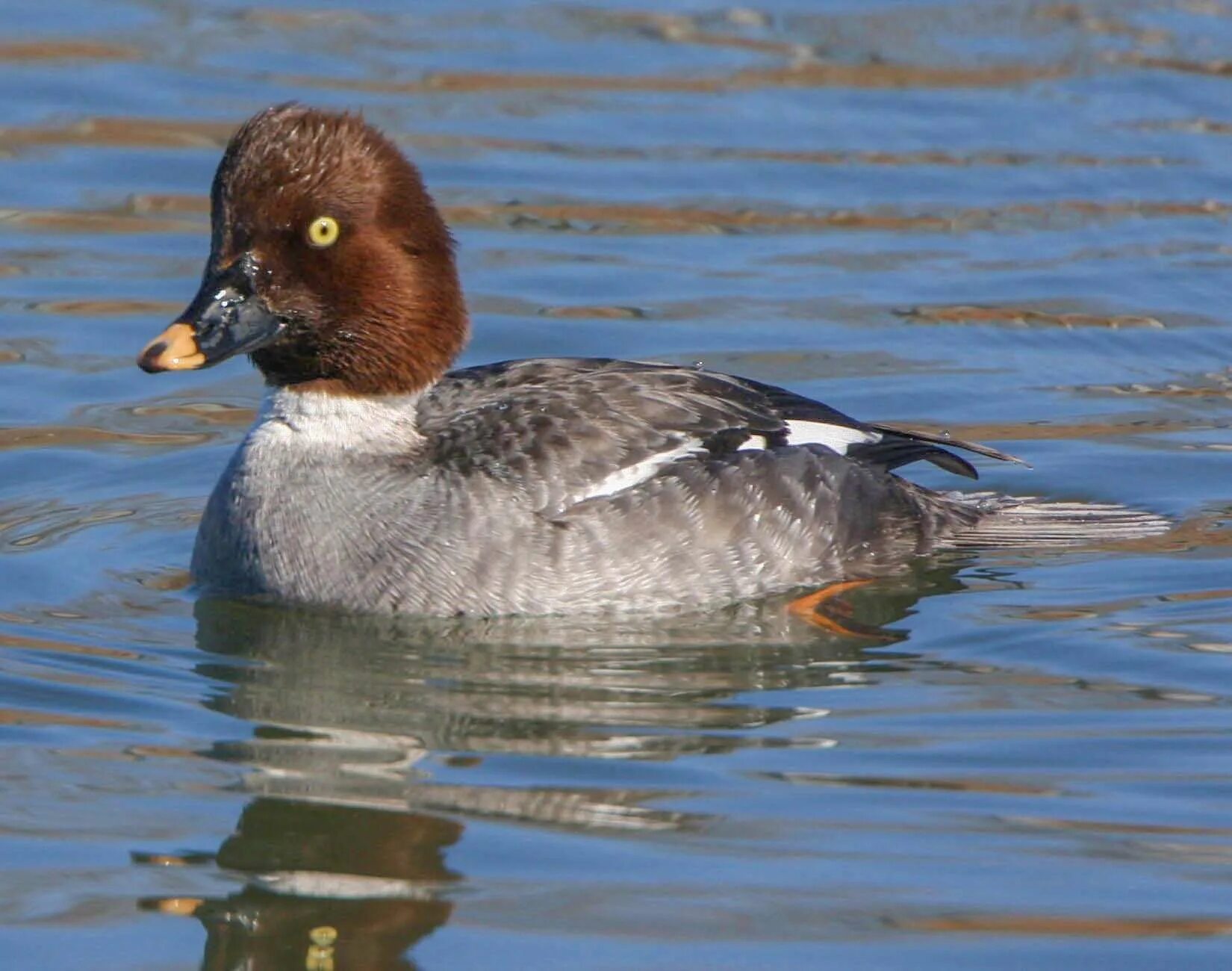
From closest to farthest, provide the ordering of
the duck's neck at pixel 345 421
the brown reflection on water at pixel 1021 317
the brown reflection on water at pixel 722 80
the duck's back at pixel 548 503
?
the duck's back at pixel 548 503, the duck's neck at pixel 345 421, the brown reflection on water at pixel 1021 317, the brown reflection on water at pixel 722 80

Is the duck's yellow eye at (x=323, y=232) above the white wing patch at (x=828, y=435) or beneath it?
above

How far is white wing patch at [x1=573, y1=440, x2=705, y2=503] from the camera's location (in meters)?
8.83

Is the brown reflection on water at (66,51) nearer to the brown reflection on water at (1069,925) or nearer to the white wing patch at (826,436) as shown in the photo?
the white wing patch at (826,436)

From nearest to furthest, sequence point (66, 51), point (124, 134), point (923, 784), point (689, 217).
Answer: point (923, 784), point (689, 217), point (124, 134), point (66, 51)

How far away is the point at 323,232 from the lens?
855 cm

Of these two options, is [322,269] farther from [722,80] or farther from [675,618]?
[722,80]

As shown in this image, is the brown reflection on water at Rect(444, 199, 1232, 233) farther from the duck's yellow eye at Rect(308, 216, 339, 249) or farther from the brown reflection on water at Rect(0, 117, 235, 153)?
the duck's yellow eye at Rect(308, 216, 339, 249)

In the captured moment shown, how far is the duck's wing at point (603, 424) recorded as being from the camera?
8.80 m

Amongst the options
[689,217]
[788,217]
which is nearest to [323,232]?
[689,217]

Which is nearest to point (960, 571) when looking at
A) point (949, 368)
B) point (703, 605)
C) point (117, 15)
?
point (703, 605)

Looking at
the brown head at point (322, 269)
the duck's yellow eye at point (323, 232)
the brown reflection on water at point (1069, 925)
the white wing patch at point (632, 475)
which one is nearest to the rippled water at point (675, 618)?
A: the brown reflection on water at point (1069, 925)

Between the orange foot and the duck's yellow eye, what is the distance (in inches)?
89.9

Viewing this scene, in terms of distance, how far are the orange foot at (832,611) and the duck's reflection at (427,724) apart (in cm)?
5

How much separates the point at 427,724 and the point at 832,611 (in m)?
2.11
